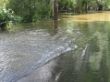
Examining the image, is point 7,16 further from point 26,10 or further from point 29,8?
point 29,8

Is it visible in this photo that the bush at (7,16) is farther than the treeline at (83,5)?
No

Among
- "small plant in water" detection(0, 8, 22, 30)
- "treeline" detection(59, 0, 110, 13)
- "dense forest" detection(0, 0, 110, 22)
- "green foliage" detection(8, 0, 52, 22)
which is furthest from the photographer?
"treeline" detection(59, 0, 110, 13)

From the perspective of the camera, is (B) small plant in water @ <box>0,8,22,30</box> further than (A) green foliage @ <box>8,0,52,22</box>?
No

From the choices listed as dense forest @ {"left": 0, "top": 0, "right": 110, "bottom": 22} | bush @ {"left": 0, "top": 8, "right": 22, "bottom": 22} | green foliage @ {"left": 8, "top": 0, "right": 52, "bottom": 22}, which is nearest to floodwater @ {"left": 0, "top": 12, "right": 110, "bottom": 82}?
bush @ {"left": 0, "top": 8, "right": 22, "bottom": 22}

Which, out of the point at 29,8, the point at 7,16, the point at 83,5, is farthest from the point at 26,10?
the point at 83,5

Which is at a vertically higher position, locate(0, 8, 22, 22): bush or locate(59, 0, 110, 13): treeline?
locate(0, 8, 22, 22): bush

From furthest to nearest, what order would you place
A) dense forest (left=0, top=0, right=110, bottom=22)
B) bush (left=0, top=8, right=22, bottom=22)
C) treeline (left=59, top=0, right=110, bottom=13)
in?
1. treeline (left=59, top=0, right=110, bottom=13)
2. dense forest (left=0, top=0, right=110, bottom=22)
3. bush (left=0, top=8, right=22, bottom=22)

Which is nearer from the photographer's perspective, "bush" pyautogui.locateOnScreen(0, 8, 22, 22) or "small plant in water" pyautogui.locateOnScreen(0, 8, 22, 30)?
"small plant in water" pyautogui.locateOnScreen(0, 8, 22, 30)

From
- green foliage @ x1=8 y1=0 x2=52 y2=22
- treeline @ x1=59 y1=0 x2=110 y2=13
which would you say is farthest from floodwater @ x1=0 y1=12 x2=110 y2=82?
treeline @ x1=59 y1=0 x2=110 y2=13

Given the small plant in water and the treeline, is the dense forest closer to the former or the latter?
the small plant in water

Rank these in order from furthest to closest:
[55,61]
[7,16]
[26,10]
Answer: [26,10]
[7,16]
[55,61]

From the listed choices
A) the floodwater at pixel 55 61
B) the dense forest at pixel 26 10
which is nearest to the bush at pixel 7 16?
the dense forest at pixel 26 10

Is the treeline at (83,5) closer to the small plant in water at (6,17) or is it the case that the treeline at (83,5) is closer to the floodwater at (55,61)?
the small plant in water at (6,17)

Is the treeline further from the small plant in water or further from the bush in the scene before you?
the small plant in water
